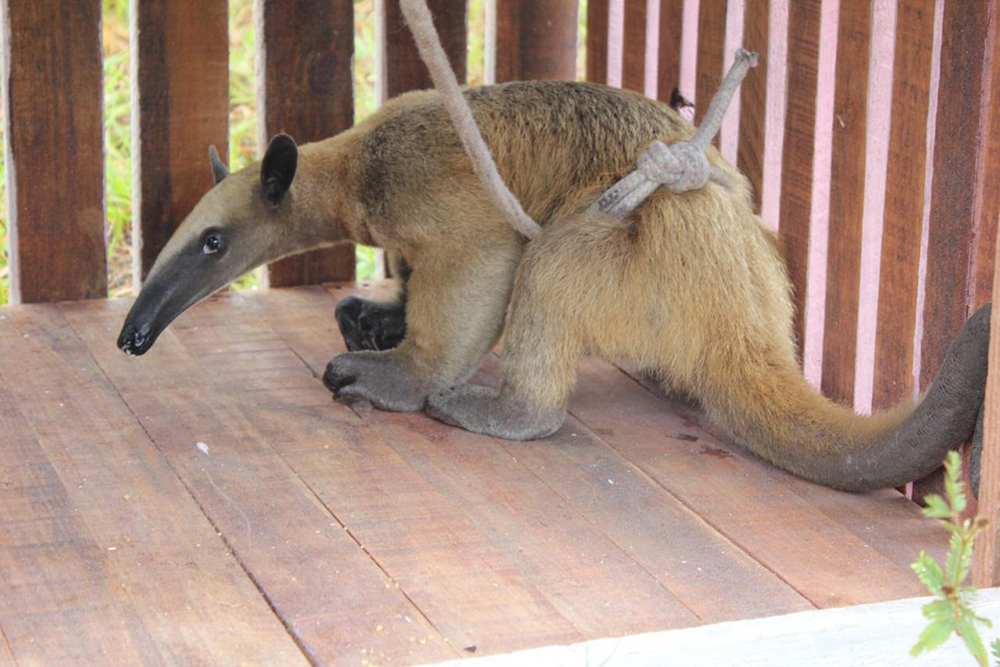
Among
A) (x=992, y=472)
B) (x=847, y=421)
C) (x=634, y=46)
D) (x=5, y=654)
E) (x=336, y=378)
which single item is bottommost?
(x=5, y=654)

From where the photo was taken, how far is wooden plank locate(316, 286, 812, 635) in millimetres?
3449

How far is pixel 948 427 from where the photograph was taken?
3670mm

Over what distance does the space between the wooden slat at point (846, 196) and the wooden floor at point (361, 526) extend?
0.44m

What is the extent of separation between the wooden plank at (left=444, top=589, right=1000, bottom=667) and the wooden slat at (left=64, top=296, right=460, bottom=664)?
349mm

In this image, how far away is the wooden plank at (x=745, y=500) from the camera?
3.60 metres

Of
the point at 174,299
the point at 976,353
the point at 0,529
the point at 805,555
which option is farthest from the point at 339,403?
the point at 976,353

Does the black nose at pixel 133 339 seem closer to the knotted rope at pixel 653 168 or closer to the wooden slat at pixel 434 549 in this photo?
the wooden slat at pixel 434 549

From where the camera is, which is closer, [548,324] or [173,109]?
[548,324]

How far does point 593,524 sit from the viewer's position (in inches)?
153

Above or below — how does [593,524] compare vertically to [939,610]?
below

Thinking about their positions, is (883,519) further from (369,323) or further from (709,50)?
(369,323)

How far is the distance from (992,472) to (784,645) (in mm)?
601

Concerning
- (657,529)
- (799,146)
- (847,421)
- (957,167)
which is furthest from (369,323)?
(957,167)

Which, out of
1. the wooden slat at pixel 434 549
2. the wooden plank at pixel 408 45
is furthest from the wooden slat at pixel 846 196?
the wooden plank at pixel 408 45
